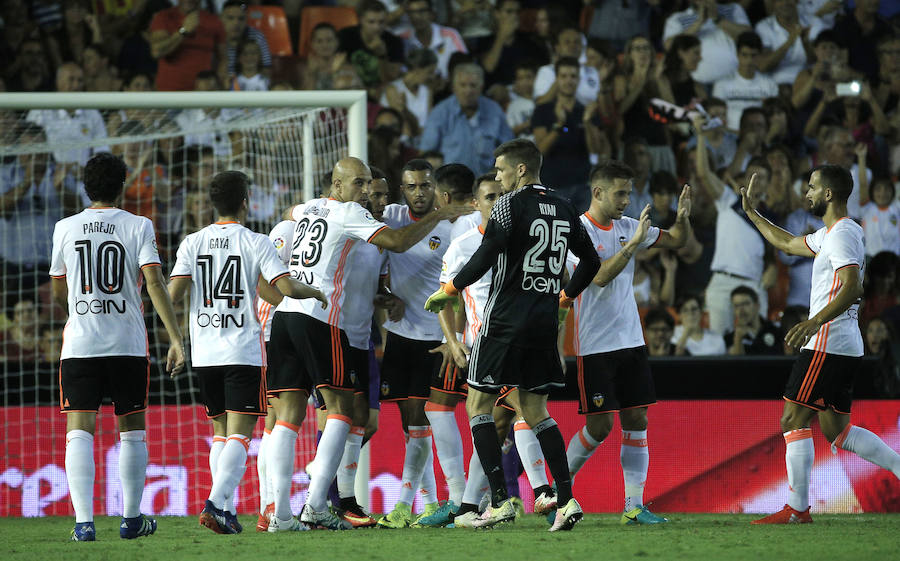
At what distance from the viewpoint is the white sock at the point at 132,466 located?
6.40 meters

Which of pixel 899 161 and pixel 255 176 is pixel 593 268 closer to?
→ pixel 255 176

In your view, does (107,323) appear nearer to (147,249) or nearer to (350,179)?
(147,249)

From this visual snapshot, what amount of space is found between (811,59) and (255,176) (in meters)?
6.87

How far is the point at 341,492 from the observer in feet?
23.7

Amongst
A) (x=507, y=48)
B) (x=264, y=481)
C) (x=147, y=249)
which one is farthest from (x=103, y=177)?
(x=507, y=48)

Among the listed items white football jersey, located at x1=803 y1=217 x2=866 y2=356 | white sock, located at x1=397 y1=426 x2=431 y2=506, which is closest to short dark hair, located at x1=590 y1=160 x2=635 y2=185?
white football jersey, located at x1=803 y1=217 x2=866 y2=356

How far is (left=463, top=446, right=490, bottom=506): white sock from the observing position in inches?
260

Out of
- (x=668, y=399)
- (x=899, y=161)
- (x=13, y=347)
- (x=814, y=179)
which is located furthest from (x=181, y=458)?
(x=899, y=161)

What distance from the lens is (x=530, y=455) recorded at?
6.87m

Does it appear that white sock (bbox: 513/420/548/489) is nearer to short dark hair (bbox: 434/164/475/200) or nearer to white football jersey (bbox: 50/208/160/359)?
short dark hair (bbox: 434/164/475/200)

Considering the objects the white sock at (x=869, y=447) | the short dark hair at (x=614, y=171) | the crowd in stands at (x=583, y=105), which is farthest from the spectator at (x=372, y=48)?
the white sock at (x=869, y=447)

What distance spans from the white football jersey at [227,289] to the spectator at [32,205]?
4.87 meters

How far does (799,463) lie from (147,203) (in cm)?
694

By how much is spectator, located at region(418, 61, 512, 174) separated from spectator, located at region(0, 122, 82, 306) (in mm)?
3698
